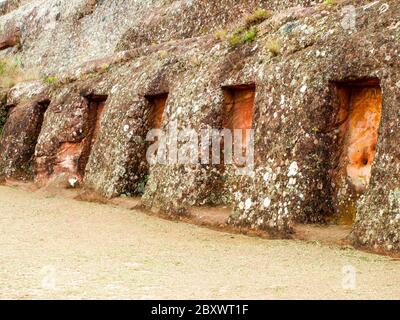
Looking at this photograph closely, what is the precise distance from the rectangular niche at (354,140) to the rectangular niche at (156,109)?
5978 mm

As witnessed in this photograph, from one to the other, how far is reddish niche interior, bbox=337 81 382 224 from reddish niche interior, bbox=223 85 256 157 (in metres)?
2.69

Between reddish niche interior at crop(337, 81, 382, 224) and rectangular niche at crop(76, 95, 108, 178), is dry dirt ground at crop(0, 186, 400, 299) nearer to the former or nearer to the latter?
reddish niche interior at crop(337, 81, 382, 224)

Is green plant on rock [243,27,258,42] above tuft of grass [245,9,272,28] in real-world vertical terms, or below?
below

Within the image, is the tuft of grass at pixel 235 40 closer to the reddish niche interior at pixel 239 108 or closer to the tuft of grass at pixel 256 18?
the tuft of grass at pixel 256 18

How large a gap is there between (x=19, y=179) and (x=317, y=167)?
12.9m

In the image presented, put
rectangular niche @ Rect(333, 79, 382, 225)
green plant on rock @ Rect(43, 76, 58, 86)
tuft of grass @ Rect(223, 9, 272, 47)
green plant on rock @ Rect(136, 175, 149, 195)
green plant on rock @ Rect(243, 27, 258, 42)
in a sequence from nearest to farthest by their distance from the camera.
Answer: rectangular niche @ Rect(333, 79, 382, 225), green plant on rock @ Rect(243, 27, 258, 42), tuft of grass @ Rect(223, 9, 272, 47), green plant on rock @ Rect(136, 175, 149, 195), green plant on rock @ Rect(43, 76, 58, 86)

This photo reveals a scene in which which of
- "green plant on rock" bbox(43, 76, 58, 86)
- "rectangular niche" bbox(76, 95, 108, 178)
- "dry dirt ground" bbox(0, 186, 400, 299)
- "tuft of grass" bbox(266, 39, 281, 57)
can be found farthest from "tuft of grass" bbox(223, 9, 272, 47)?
"green plant on rock" bbox(43, 76, 58, 86)

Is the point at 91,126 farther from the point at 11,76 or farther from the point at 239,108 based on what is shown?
the point at 11,76

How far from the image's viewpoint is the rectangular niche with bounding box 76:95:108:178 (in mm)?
18531

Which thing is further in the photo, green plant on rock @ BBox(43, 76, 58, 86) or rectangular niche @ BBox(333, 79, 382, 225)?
green plant on rock @ BBox(43, 76, 58, 86)

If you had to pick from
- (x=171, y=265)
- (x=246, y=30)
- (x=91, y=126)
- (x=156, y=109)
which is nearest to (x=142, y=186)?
(x=156, y=109)

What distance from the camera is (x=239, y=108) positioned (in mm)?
13336

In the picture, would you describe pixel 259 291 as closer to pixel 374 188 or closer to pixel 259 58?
pixel 374 188

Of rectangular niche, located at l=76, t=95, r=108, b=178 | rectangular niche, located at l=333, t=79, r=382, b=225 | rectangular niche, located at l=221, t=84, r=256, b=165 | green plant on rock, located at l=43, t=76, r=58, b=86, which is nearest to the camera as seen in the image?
rectangular niche, located at l=333, t=79, r=382, b=225
